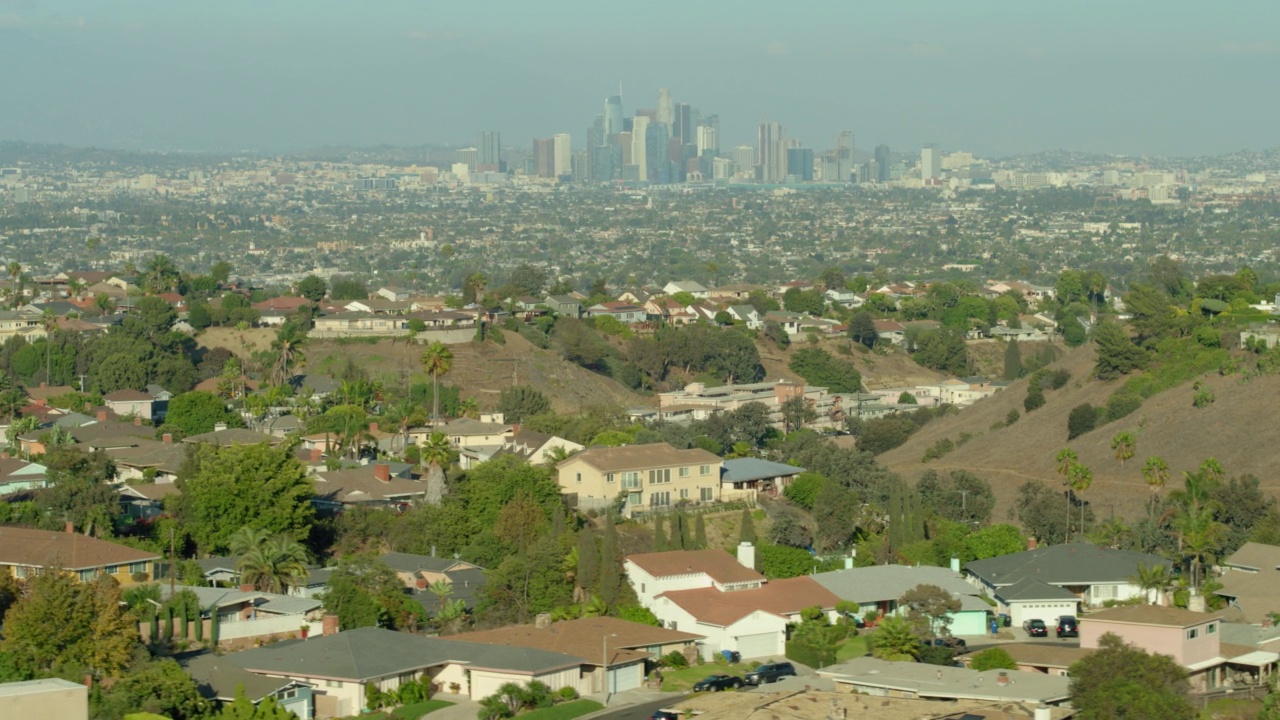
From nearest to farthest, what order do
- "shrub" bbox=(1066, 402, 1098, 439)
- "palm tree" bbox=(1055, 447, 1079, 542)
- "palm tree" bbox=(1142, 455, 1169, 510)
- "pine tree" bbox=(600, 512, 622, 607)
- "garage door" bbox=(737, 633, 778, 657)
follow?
"garage door" bbox=(737, 633, 778, 657) → "pine tree" bbox=(600, 512, 622, 607) → "palm tree" bbox=(1055, 447, 1079, 542) → "palm tree" bbox=(1142, 455, 1169, 510) → "shrub" bbox=(1066, 402, 1098, 439)

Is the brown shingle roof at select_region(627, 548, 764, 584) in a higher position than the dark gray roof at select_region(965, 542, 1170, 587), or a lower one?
higher

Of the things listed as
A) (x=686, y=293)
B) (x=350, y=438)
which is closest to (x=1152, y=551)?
(x=350, y=438)

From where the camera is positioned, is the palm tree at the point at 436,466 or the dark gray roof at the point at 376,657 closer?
the dark gray roof at the point at 376,657

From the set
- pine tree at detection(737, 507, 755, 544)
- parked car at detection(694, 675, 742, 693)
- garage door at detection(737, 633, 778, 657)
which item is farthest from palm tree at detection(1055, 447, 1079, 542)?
parked car at detection(694, 675, 742, 693)

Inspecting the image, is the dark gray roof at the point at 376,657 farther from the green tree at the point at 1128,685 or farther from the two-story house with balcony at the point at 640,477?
the two-story house with balcony at the point at 640,477

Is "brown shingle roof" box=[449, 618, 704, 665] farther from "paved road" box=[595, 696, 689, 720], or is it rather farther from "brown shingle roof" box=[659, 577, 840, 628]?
"paved road" box=[595, 696, 689, 720]

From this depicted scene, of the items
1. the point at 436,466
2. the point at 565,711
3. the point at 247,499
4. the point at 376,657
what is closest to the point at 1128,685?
the point at 565,711

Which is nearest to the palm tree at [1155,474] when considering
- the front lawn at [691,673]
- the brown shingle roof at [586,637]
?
the brown shingle roof at [586,637]
